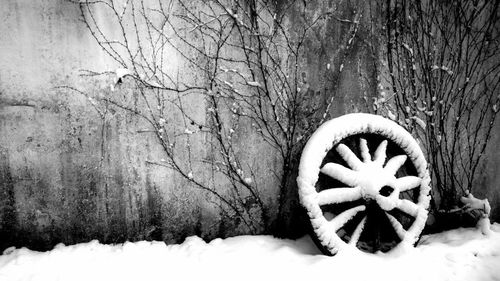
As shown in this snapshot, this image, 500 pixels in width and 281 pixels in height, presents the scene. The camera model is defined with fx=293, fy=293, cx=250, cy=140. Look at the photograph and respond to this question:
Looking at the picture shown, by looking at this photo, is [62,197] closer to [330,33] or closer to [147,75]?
[147,75]

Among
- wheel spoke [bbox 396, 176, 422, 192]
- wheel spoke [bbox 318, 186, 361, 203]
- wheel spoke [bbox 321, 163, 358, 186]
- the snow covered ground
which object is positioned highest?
wheel spoke [bbox 321, 163, 358, 186]

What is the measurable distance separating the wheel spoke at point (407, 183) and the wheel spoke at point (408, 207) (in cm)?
12

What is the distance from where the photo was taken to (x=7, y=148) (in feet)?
7.93

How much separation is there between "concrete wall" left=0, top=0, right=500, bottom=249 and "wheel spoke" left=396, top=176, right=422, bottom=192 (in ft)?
2.98

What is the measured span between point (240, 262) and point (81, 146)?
1.70 m

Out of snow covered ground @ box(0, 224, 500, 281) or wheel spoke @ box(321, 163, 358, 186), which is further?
wheel spoke @ box(321, 163, 358, 186)

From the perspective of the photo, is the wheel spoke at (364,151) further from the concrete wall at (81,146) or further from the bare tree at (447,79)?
the bare tree at (447,79)

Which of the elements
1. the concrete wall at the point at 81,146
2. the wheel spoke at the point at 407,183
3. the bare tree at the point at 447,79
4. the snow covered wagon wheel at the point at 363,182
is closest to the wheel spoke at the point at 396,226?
the snow covered wagon wheel at the point at 363,182

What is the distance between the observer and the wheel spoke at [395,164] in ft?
8.95

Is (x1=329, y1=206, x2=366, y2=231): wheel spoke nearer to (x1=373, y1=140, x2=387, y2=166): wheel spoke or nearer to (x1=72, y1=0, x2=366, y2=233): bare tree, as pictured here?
(x1=373, y1=140, x2=387, y2=166): wheel spoke

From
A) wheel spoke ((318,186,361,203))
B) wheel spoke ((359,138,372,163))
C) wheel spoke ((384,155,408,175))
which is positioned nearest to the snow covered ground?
wheel spoke ((318,186,361,203))

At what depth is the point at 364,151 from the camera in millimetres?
2768

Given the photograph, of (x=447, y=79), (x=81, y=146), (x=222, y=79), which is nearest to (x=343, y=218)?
(x=222, y=79)

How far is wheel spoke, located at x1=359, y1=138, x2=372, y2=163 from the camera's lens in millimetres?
2744
